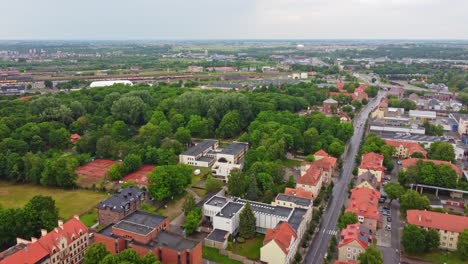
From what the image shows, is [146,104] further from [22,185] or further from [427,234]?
[427,234]

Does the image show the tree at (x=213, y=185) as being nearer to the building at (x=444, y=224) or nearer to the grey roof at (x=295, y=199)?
the grey roof at (x=295, y=199)

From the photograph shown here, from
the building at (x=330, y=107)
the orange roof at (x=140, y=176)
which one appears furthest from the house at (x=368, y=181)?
the building at (x=330, y=107)

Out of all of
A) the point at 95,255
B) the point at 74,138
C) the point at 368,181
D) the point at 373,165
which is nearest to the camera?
the point at 95,255

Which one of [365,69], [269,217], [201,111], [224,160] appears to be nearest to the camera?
[269,217]

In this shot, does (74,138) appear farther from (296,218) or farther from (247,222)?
(296,218)

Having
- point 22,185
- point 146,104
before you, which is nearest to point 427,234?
point 22,185

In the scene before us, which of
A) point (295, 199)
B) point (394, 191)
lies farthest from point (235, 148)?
point (394, 191)

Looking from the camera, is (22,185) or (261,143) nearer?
(22,185)
